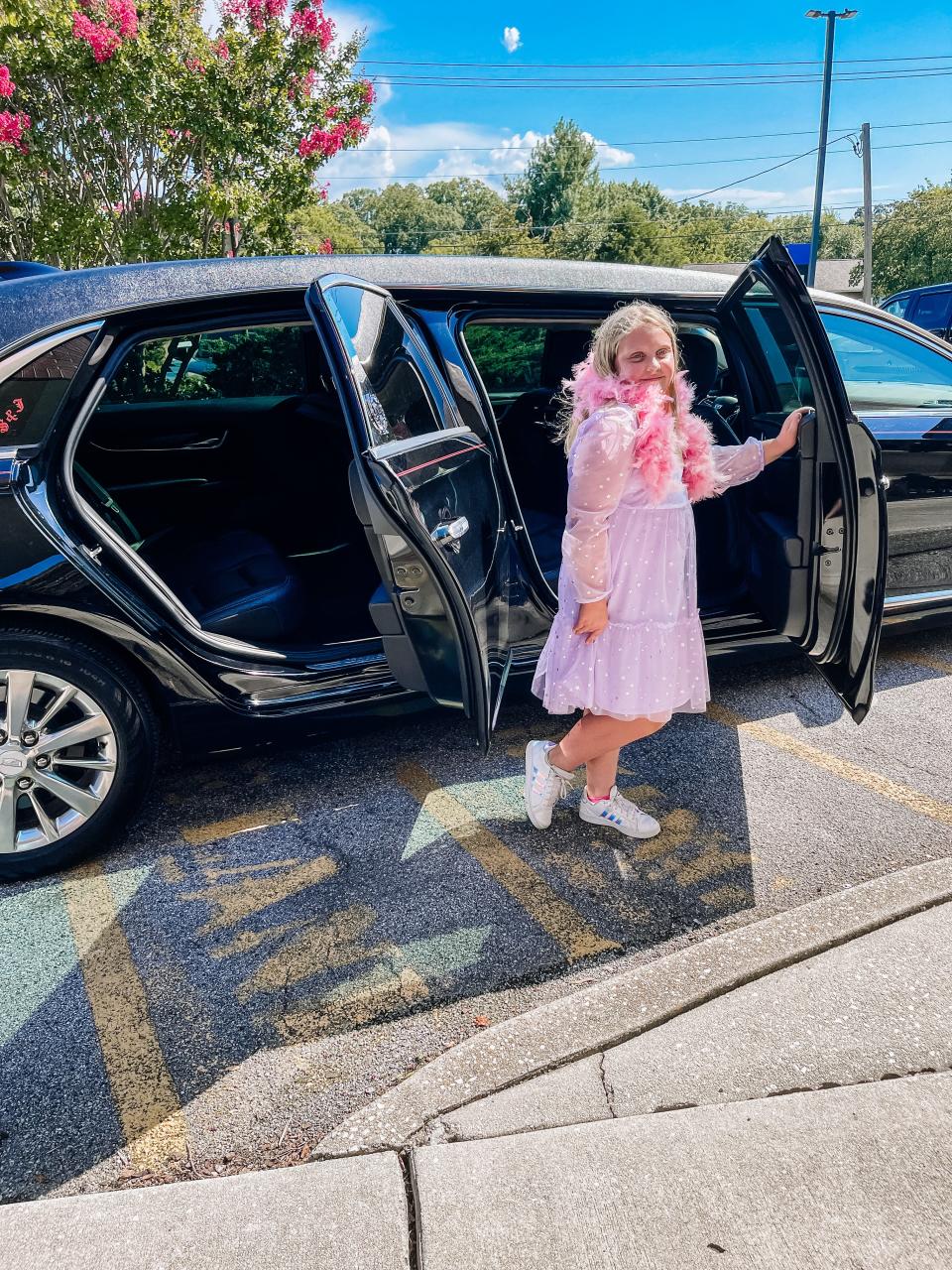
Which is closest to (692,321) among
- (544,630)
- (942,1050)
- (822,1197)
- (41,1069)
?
(544,630)

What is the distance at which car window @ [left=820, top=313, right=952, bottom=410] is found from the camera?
11.6 feet

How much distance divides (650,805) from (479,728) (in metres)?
0.90

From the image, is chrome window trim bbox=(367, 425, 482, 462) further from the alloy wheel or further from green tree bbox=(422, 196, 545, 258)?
green tree bbox=(422, 196, 545, 258)

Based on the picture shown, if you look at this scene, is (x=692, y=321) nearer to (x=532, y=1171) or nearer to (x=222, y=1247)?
(x=532, y=1171)

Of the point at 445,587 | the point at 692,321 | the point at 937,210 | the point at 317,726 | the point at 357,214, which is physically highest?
the point at 357,214

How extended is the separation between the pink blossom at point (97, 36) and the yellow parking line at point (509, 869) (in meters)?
7.77

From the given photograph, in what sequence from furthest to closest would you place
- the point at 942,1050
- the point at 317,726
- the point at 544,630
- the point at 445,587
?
the point at 544,630, the point at 317,726, the point at 445,587, the point at 942,1050

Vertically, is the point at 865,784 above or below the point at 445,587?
below

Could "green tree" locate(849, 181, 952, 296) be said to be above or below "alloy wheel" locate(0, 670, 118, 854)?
above

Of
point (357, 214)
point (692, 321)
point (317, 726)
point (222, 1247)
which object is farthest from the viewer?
point (357, 214)

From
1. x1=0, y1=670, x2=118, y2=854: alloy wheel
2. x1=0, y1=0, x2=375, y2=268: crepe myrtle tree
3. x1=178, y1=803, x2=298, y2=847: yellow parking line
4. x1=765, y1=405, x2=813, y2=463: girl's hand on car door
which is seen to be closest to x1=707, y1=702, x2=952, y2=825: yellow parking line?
x1=765, y1=405, x2=813, y2=463: girl's hand on car door

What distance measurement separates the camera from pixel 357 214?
108312 mm

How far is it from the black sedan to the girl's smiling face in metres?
0.54

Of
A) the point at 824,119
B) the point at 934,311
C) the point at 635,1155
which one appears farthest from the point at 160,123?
the point at 824,119
